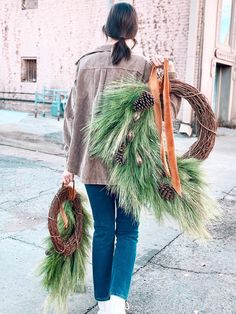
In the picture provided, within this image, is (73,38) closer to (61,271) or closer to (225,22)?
(225,22)

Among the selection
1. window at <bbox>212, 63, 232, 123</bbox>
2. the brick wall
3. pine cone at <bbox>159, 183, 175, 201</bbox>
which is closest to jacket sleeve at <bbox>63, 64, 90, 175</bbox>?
pine cone at <bbox>159, 183, 175, 201</bbox>

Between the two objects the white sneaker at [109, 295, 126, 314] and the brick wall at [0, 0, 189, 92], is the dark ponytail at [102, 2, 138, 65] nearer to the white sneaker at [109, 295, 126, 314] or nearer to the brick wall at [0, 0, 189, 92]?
the white sneaker at [109, 295, 126, 314]

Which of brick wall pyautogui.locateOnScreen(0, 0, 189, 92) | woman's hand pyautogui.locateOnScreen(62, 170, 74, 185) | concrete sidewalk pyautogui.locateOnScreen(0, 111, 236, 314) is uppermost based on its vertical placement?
Result: brick wall pyautogui.locateOnScreen(0, 0, 189, 92)

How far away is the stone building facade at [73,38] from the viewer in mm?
11875

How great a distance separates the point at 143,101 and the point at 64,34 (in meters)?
13.3

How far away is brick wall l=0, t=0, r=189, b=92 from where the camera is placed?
12125 mm

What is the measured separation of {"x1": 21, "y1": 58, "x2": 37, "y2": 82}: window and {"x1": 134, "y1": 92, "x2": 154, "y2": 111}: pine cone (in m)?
14.5

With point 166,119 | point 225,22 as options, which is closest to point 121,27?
point 166,119

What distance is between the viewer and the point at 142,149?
2.14 meters

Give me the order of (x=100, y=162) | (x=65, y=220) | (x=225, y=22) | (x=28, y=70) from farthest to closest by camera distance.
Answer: (x=28, y=70) < (x=225, y=22) < (x=65, y=220) < (x=100, y=162)

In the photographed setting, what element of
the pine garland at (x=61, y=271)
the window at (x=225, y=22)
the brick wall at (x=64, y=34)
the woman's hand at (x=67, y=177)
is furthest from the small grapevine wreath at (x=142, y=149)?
the window at (x=225, y=22)

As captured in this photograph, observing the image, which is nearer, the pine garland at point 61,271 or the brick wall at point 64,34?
the pine garland at point 61,271

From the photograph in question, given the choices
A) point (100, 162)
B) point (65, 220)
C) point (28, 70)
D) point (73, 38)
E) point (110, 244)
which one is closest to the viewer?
point (100, 162)

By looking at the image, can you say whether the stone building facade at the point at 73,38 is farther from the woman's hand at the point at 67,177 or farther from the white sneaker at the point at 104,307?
the white sneaker at the point at 104,307
